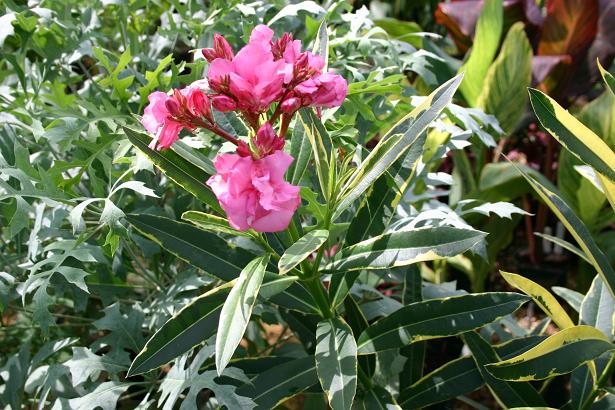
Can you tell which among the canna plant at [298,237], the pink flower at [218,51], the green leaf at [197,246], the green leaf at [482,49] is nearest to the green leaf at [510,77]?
the green leaf at [482,49]

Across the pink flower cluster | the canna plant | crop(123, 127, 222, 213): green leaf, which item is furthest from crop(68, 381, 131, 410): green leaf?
the pink flower cluster

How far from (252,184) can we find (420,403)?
24.0 inches

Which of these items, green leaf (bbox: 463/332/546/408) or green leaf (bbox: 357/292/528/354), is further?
green leaf (bbox: 463/332/546/408)

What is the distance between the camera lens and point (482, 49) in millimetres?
2107

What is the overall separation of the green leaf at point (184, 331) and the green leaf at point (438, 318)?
0.80 ft

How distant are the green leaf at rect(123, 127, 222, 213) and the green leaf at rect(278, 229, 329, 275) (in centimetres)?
16

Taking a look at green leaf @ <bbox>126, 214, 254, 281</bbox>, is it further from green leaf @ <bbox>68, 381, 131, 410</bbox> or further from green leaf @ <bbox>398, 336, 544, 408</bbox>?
green leaf @ <bbox>398, 336, 544, 408</bbox>

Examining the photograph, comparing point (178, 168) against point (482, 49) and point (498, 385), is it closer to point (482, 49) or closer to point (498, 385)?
point (498, 385)

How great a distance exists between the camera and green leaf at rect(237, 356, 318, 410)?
1.09 metres

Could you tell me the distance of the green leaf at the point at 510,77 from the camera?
2023 millimetres

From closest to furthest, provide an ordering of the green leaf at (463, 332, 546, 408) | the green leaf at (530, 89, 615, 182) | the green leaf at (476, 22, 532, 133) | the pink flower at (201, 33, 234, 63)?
the pink flower at (201, 33, 234, 63), the green leaf at (530, 89, 615, 182), the green leaf at (463, 332, 546, 408), the green leaf at (476, 22, 532, 133)

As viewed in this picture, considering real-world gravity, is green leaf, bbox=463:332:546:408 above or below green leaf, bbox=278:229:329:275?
below

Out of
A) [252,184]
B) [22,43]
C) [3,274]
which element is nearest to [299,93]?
[252,184]

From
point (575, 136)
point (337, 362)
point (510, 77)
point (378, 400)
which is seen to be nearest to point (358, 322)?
A: point (378, 400)
